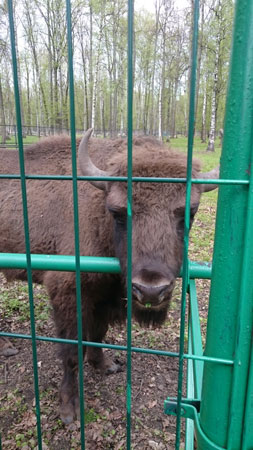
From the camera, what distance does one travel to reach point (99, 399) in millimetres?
3336

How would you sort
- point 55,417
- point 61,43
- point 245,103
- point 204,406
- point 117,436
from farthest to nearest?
point 61,43, point 55,417, point 117,436, point 204,406, point 245,103

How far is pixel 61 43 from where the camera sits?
24625 mm

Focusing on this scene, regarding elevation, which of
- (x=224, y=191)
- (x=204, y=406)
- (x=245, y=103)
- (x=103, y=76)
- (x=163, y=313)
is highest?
(x=103, y=76)

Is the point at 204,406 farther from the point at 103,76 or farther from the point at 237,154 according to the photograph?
the point at 103,76

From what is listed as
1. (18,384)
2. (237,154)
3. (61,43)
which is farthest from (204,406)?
(61,43)

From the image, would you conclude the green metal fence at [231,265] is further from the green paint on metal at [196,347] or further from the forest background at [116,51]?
the forest background at [116,51]

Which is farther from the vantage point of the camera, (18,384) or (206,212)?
(206,212)

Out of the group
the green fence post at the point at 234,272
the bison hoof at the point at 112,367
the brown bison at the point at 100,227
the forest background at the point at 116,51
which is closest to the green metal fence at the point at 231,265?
the green fence post at the point at 234,272

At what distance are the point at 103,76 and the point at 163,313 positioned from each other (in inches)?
1315

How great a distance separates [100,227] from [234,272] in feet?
5.95

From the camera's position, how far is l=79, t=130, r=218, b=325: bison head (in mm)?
1741

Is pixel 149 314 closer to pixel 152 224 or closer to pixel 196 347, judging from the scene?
pixel 152 224

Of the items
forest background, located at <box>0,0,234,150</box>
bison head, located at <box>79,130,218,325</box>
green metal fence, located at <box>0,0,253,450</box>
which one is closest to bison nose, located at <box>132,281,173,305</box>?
bison head, located at <box>79,130,218,325</box>

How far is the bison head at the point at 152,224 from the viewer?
1741 mm
